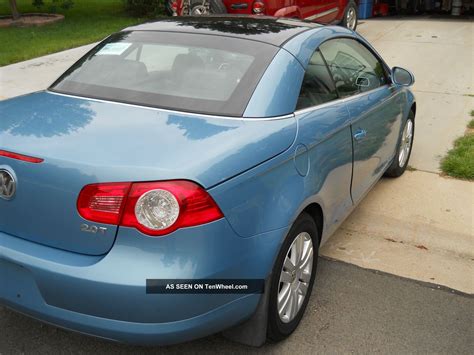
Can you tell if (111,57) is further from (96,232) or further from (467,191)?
Result: (467,191)

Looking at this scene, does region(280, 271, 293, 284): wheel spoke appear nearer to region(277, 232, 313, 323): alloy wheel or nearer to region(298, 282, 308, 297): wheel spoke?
region(277, 232, 313, 323): alloy wheel

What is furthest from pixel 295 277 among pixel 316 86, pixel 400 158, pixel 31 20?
pixel 31 20

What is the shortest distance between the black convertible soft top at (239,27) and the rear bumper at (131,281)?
1476mm

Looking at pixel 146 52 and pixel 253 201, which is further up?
pixel 146 52

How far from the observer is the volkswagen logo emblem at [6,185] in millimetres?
2301

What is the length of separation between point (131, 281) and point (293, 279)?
101 cm

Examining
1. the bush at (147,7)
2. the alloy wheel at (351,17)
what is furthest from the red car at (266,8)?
the bush at (147,7)

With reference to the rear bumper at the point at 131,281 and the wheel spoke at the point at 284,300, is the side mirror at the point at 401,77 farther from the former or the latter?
the rear bumper at the point at 131,281

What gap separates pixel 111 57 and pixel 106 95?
1.66ft

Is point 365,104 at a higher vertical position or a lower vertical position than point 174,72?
lower

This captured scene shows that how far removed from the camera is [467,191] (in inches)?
194

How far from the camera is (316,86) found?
3191mm

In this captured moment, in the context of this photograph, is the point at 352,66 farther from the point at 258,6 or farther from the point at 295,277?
the point at 258,6

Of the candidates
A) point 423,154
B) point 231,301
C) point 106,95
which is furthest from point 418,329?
point 423,154
